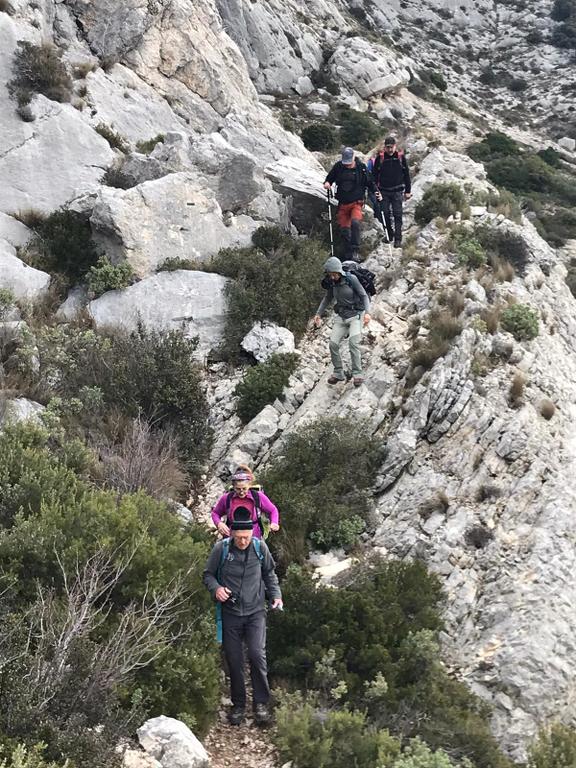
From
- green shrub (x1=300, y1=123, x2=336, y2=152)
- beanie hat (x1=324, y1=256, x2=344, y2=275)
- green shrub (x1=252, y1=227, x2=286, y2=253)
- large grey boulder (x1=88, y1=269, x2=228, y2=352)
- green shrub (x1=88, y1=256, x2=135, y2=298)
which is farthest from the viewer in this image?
green shrub (x1=300, y1=123, x2=336, y2=152)

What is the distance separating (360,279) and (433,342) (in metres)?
1.57

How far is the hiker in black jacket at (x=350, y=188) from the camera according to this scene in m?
12.6

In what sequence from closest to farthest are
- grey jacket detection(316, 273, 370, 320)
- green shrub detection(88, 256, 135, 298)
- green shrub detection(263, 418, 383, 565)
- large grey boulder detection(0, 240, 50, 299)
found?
1. green shrub detection(263, 418, 383, 565)
2. grey jacket detection(316, 273, 370, 320)
3. large grey boulder detection(0, 240, 50, 299)
4. green shrub detection(88, 256, 135, 298)

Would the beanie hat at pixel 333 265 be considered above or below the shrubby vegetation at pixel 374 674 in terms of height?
above

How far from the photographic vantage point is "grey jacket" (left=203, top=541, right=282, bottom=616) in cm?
574

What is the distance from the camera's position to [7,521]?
6.08m

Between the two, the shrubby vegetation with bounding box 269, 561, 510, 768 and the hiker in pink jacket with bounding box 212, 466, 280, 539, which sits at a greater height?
the hiker in pink jacket with bounding box 212, 466, 280, 539

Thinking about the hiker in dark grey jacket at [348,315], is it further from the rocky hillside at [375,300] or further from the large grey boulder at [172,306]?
the large grey boulder at [172,306]

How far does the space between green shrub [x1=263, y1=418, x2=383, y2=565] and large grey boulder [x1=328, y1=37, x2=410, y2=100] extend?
102 ft

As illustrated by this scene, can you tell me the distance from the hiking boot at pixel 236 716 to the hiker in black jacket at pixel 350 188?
9958mm

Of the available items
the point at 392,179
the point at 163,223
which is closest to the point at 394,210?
the point at 392,179

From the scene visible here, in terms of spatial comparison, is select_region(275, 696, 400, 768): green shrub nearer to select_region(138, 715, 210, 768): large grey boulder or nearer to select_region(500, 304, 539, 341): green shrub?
select_region(138, 715, 210, 768): large grey boulder

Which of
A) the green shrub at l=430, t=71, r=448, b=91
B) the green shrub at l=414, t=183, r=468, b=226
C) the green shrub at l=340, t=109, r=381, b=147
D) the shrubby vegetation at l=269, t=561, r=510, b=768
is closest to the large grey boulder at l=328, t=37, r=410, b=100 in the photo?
the green shrub at l=340, t=109, r=381, b=147

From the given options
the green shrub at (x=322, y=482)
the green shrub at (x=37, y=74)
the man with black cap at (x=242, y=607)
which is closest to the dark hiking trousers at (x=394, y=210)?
the green shrub at (x=322, y=482)
